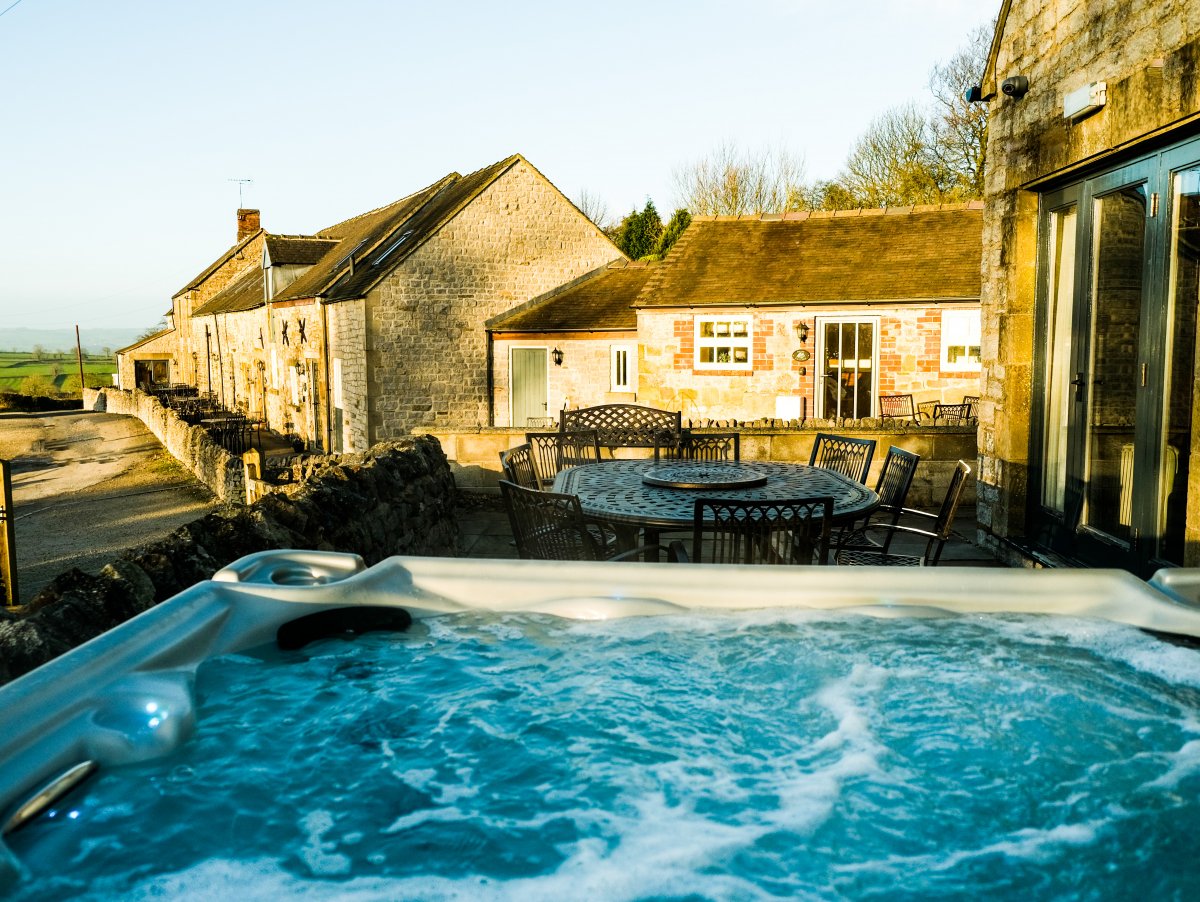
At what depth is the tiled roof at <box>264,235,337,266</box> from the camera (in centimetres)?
2650

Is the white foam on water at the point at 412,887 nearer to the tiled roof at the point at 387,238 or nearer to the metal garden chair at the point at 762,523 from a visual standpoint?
the metal garden chair at the point at 762,523

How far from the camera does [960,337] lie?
15.8m

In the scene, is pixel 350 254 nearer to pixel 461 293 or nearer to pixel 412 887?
pixel 461 293

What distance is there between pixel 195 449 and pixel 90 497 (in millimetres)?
1928

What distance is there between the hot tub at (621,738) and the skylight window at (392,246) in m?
18.6

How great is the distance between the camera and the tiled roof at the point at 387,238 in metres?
20.2

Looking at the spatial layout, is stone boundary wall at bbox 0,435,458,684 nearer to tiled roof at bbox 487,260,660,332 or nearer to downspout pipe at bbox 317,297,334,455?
tiled roof at bbox 487,260,660,332

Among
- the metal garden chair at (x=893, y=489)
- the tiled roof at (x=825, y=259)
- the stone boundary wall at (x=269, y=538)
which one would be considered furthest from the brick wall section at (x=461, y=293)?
the metal garden chair at (x=893, y=489)

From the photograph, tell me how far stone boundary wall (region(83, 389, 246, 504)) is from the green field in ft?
50.6

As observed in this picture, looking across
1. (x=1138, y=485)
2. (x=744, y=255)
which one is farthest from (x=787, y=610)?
(x=744, y=255)

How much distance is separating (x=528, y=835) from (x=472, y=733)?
58 centimetres

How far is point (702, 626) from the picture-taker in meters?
3.34

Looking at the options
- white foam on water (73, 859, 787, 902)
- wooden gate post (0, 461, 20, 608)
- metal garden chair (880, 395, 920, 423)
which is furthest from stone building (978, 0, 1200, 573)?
metal garden chair (880, 395, 920, 423)

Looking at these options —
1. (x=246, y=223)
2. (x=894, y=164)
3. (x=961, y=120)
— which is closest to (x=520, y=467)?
(x=961, y=120)
